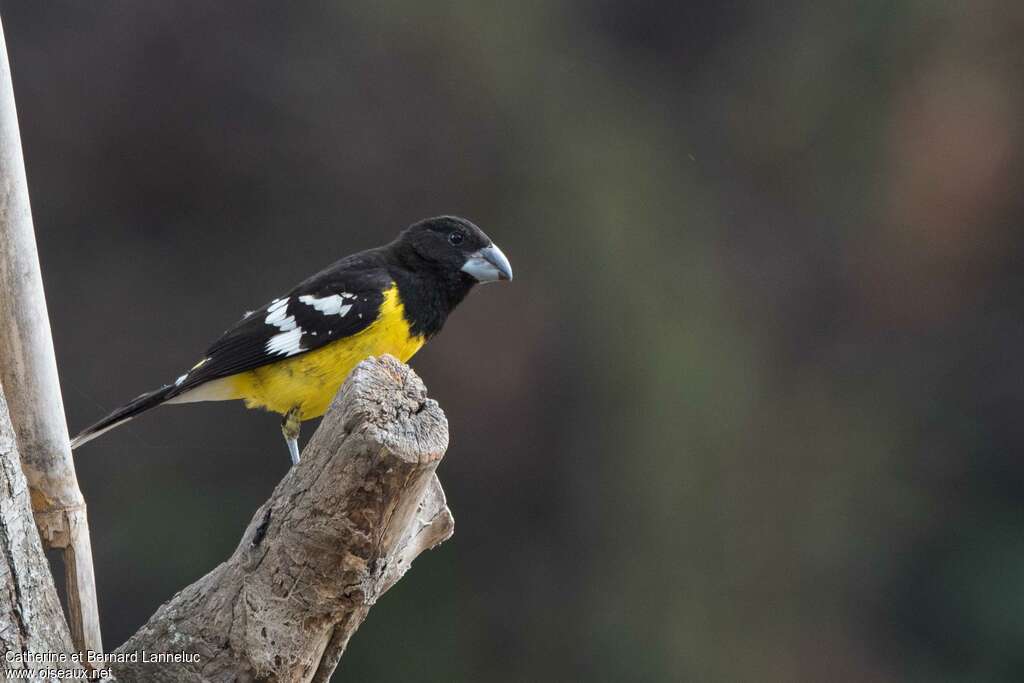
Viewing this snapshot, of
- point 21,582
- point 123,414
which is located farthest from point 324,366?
point 21,582

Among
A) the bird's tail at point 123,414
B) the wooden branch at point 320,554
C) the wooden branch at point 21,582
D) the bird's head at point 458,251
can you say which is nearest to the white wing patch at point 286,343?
the bird's tail at point 123,414

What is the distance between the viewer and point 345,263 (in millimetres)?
3580

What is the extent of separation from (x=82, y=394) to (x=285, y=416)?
403 cm

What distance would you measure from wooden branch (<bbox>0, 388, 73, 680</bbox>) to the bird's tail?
30.9 inches

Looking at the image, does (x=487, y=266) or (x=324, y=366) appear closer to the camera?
(x=324, y=366)

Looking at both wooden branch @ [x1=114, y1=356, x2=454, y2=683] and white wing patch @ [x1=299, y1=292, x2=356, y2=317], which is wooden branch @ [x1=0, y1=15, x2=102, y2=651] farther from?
white wing patch @ [x1=299, y1=292, x2=356, y2=317]

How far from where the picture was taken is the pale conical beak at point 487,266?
3.58m

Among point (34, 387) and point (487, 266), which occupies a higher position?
point (487, 266)

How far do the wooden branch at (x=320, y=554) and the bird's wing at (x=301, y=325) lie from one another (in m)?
0.93

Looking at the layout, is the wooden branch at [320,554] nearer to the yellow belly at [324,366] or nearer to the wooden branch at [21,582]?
the wooden branch at [21,582]

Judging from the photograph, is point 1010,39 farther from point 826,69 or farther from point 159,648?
point 159,648

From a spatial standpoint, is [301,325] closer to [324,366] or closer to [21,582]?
[324,366]

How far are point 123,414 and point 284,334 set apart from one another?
0.44m

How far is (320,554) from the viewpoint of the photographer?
2.32 m
